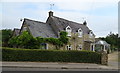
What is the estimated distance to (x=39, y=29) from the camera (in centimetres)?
2892

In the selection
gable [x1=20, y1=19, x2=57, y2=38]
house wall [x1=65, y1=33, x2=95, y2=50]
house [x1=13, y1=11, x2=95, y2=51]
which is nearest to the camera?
gable [x1=20, y1=19, x2=57, y2=38]

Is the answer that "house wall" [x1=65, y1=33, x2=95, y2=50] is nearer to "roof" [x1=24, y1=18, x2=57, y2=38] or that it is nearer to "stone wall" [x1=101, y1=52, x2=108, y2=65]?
"roof" [x1=24, y1=18, x2=57, y2=38]

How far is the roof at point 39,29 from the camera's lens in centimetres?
2731

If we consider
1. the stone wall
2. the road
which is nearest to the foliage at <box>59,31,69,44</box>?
the stone wall

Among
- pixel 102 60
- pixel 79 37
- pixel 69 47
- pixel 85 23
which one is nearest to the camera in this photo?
pixel 102 60

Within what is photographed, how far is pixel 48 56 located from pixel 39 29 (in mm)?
11317

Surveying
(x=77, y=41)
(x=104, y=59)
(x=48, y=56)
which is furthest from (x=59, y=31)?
(x=104, y=59)

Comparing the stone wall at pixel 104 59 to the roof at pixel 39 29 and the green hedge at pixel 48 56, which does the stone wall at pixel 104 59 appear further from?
the roof at pixel 39 29

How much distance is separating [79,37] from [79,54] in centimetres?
1478

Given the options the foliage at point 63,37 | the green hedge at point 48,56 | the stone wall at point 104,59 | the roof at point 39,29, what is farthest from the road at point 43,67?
the foliage at point 63,37

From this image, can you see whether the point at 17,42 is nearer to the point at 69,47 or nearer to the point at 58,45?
the point at 58,45

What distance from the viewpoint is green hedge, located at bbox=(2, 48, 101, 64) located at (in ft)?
56.8

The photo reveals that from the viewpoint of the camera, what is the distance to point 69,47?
31203 millimetres

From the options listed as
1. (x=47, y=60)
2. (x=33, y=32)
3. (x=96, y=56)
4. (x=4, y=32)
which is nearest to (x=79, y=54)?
(x=96, y=56)
